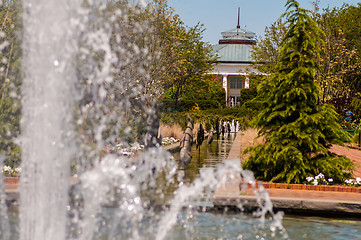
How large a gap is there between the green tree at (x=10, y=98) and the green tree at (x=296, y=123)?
501 centimetres

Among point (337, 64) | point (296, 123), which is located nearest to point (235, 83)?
point (337, 64)

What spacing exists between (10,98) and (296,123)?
6130 millimetres

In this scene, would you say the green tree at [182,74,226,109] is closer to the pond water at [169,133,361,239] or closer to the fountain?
the pond water at [169,133,361,239]

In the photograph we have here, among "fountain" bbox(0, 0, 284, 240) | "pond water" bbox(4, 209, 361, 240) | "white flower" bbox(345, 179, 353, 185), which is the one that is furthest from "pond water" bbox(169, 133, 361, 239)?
"white flower" bbox(345, 179, 353, 185)

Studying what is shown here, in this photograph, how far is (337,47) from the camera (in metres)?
30.8

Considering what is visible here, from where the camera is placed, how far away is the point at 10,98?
1094cm

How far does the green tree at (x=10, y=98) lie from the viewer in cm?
1075

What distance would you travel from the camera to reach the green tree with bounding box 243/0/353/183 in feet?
33.3

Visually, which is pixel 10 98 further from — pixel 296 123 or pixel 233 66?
pixel 233 66

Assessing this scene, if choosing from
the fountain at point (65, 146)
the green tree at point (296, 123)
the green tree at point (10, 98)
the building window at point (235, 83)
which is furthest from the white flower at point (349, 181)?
the building window at point (235, 83)

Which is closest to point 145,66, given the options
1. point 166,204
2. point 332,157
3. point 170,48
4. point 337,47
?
point 170,48

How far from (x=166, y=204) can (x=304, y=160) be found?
3772mm

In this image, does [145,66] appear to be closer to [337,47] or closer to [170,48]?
[170,48]

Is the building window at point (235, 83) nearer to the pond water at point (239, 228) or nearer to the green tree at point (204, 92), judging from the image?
the green tree at point (204, 92)
